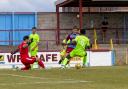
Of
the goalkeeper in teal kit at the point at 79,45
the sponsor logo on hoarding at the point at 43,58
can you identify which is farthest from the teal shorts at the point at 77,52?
the sponsor logo on hoarding at the point at 43,58

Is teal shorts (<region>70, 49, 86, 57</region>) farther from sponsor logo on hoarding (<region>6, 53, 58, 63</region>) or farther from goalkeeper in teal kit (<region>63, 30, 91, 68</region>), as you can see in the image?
sponsor logo on hoarding (<region>6, 53, 58, 63</region>)

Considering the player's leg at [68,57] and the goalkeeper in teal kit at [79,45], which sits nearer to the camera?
the player's leg at [68,57]

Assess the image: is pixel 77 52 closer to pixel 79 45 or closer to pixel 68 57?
Answer: pixel 79 45

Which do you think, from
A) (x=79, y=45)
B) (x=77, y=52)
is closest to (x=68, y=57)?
(x=77, y=52)

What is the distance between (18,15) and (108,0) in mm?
7611

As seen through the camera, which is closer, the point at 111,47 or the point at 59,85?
the point at 59,85

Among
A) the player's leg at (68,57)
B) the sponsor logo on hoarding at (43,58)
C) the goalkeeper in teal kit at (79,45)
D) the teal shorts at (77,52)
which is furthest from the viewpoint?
the sponsor logo on hoarding at (43,58)

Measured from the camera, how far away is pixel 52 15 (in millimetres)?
43000

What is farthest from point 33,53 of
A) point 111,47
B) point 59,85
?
point 59,85

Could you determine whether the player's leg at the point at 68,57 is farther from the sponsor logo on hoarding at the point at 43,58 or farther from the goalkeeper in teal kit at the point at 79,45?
the sponsor logo on hoarding at the point at 43,58

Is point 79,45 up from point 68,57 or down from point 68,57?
up

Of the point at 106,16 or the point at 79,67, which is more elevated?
the point at 106,16

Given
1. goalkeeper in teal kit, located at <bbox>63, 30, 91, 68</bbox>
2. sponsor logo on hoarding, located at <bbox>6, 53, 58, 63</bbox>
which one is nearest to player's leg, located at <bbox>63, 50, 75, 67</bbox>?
goalkeeper in teal kit, located at <bbox>63, 30, 91, 68</bbox>

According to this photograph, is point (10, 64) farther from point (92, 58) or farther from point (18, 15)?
point (18, 15)
